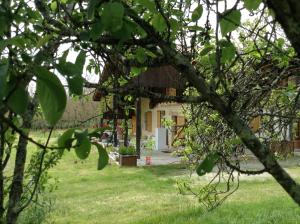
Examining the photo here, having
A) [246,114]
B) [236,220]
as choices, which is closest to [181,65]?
[246,114]

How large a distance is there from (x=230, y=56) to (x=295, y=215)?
6855mm

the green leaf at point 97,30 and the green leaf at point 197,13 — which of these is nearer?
the green leaf at point 97,30

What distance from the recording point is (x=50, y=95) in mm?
641

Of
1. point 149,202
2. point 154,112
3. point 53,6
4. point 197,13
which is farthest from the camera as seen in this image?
point 154,112

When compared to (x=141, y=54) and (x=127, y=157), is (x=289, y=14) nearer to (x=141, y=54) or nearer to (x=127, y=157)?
(x=141, y=54)

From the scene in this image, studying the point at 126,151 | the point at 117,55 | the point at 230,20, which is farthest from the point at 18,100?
the point at 126,151

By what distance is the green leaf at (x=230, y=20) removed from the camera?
1.12 meters

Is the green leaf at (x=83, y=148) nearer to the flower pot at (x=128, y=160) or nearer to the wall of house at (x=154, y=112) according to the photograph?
the flower pot at (x=128, y=160)

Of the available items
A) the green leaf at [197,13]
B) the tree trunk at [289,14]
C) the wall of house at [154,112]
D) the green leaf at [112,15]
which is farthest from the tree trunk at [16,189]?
the wall of house at [154,112]

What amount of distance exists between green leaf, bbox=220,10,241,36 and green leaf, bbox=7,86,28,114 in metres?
0.62

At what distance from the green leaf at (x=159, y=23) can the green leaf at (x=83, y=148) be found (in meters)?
0.50

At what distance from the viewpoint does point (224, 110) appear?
3.67 ft

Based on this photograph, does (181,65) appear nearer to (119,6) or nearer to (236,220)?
(119,6)

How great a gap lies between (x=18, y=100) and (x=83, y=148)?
219 mm
